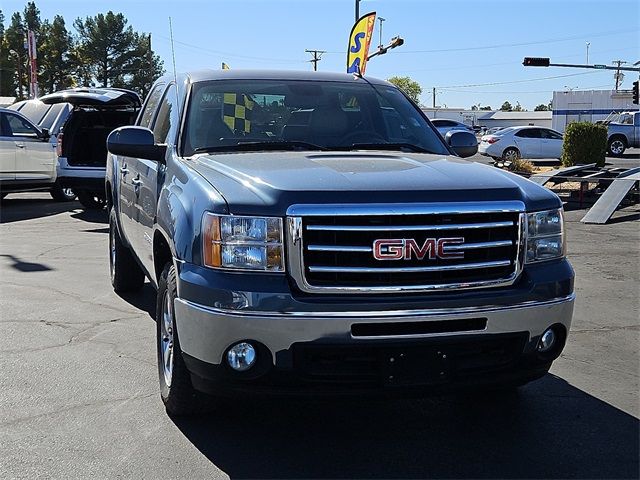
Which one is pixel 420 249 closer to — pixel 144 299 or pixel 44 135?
pixel 144 299

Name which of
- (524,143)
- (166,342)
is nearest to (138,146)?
(166,342)

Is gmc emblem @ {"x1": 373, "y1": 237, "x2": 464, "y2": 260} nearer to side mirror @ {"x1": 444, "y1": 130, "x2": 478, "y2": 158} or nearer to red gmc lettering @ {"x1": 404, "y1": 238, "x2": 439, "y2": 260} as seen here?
red gmc lettering @ {"x1": 404, "y1": 238, "x2": 439, "y2": 260}

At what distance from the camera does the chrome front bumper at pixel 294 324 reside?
3512mm

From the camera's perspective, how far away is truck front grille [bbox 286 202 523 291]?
360 centimetres

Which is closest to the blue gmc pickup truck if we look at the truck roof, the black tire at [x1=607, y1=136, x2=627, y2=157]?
the truck roof

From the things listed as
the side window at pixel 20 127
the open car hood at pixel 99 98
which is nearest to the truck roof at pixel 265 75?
the open car hood at pixel 99 98

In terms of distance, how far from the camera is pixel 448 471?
145 inches

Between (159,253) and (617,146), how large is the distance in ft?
113

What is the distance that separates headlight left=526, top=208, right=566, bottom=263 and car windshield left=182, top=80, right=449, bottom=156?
4.29 ft

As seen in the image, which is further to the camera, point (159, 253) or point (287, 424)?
point (159, 253)

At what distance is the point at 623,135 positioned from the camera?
117ft

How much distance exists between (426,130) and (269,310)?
2370 mm

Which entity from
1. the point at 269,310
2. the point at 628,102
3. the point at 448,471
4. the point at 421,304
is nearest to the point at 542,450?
the point at 448,471

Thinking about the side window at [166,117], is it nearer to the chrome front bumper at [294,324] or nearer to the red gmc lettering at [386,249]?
the chrome front bumper at [294,324]
